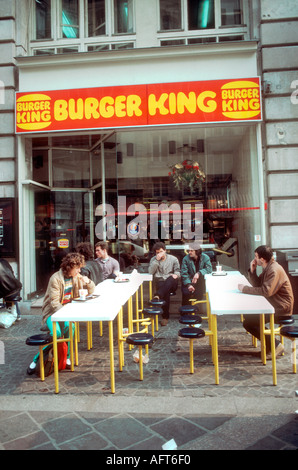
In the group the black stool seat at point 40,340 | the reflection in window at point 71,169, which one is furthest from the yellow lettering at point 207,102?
the black stool seat at point 40,340

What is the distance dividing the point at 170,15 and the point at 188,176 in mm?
3795

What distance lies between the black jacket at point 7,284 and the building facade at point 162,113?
1.21 metres

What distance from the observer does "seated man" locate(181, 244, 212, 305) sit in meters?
7.62

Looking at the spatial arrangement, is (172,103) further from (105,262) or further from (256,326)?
(256,326)

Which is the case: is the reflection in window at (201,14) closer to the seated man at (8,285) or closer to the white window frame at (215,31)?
the white window frame at (215,31)

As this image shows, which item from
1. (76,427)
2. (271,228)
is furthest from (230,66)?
(76,427)

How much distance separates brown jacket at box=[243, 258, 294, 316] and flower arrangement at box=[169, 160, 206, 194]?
399 cm

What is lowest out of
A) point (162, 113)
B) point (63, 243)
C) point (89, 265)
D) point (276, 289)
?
point (276, 289)

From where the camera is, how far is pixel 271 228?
8195 millimetres

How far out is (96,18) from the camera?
934 cm

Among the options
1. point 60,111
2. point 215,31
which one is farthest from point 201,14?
point 60,111

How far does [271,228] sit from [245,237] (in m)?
0.64

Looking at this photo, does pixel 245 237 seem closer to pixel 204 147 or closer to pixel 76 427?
pixel 204 147

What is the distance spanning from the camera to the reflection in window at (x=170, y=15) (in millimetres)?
9086
